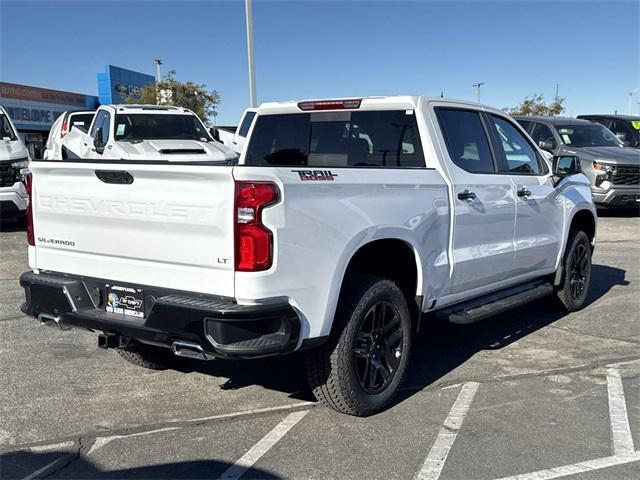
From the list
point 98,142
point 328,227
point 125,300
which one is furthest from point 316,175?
point 98,142

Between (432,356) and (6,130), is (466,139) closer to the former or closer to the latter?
(432,356)

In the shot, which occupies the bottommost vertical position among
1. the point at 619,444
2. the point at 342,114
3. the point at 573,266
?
the point at 619,444

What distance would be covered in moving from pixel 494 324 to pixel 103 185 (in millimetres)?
4049

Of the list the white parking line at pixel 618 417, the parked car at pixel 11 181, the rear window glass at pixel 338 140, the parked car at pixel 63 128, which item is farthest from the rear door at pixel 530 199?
the parked car at pixel 63 128

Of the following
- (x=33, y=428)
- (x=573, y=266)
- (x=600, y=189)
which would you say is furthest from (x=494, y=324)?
(x=600, y=189)

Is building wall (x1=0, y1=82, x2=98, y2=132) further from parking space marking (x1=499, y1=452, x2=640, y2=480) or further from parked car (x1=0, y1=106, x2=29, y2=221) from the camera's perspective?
parking space marking (x1=499, y1=452, x2=640, y2=480)

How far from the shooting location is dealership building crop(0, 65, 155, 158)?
32.4 metres

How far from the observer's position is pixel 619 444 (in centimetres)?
370

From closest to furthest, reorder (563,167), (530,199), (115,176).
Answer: (115,176) < (530,199) < (563,167)

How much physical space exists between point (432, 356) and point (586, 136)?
10422mm

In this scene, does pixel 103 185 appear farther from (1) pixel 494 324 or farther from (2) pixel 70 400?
(1) pixel 494 324

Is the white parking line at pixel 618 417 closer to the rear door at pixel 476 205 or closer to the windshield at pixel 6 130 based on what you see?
the rear door at pixel 476 205

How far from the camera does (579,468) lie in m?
3.40

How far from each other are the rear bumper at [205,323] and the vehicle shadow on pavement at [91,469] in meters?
0.60
